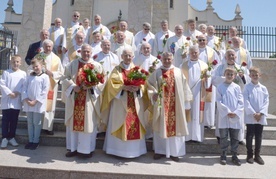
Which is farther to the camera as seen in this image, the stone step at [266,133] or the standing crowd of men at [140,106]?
the stone step at [266,133]

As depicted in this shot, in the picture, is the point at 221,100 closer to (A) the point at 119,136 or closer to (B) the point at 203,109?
(B) the point at 203,109

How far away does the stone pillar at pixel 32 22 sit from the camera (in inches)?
408

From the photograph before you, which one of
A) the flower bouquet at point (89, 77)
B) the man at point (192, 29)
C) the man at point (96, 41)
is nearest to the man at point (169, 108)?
the flower bouquet at point (89, 77)

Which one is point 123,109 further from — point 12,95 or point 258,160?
point 258,160

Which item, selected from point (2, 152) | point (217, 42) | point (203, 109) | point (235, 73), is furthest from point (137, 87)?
point (217, 42)

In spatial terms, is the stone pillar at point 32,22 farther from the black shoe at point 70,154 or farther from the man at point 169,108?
the man at point 169,108

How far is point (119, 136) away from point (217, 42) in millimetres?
4720

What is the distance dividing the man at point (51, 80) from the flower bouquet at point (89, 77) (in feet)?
3.96

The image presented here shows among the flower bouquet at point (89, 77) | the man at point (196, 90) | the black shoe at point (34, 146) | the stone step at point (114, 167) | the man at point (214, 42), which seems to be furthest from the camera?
the man at point (214, 42)

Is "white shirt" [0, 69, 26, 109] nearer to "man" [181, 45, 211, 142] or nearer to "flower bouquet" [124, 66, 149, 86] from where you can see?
"flower bouquet" [124, 66, 149, 86]

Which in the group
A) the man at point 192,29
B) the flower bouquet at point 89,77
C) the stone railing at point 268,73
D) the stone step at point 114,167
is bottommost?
the stone step at point 114,167

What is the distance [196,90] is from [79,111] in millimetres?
2540

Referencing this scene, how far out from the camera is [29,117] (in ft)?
17.7

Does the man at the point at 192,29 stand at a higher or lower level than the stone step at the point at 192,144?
higher
